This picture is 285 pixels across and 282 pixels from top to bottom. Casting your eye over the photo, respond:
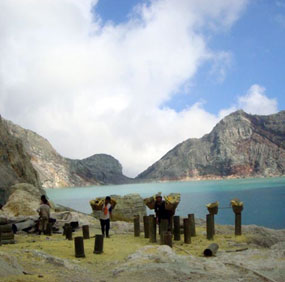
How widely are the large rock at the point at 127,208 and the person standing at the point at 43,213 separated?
37.8ft

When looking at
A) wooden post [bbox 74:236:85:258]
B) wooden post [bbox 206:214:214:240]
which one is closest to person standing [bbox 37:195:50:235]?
wooden post [bbox 74:236:85:258]

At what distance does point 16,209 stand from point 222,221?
824 inches

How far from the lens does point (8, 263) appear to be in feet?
26.3

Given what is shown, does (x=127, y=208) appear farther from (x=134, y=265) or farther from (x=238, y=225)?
(x=134, y=265)

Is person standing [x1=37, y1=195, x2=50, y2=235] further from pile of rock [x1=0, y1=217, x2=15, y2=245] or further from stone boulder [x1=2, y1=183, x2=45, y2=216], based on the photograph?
stone boulder [x1=2, y1=183, x2=45, y2=216]

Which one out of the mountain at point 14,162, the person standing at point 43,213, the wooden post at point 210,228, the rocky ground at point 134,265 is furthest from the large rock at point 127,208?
the mountain at point 14,162

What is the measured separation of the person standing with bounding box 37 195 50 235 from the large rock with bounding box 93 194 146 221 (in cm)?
1151

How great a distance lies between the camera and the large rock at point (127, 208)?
90.9 feet

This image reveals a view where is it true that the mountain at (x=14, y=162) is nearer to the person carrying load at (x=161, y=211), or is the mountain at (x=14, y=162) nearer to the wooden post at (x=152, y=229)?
the wooden post at (x=152, y=229)

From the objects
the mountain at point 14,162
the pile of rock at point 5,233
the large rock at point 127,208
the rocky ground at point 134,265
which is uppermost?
the mountain at point 14,162

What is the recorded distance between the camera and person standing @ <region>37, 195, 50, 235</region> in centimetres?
1546

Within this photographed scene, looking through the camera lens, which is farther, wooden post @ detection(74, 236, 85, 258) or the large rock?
the large rock

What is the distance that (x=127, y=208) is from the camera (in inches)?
1113

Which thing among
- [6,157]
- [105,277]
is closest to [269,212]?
[6,157]
